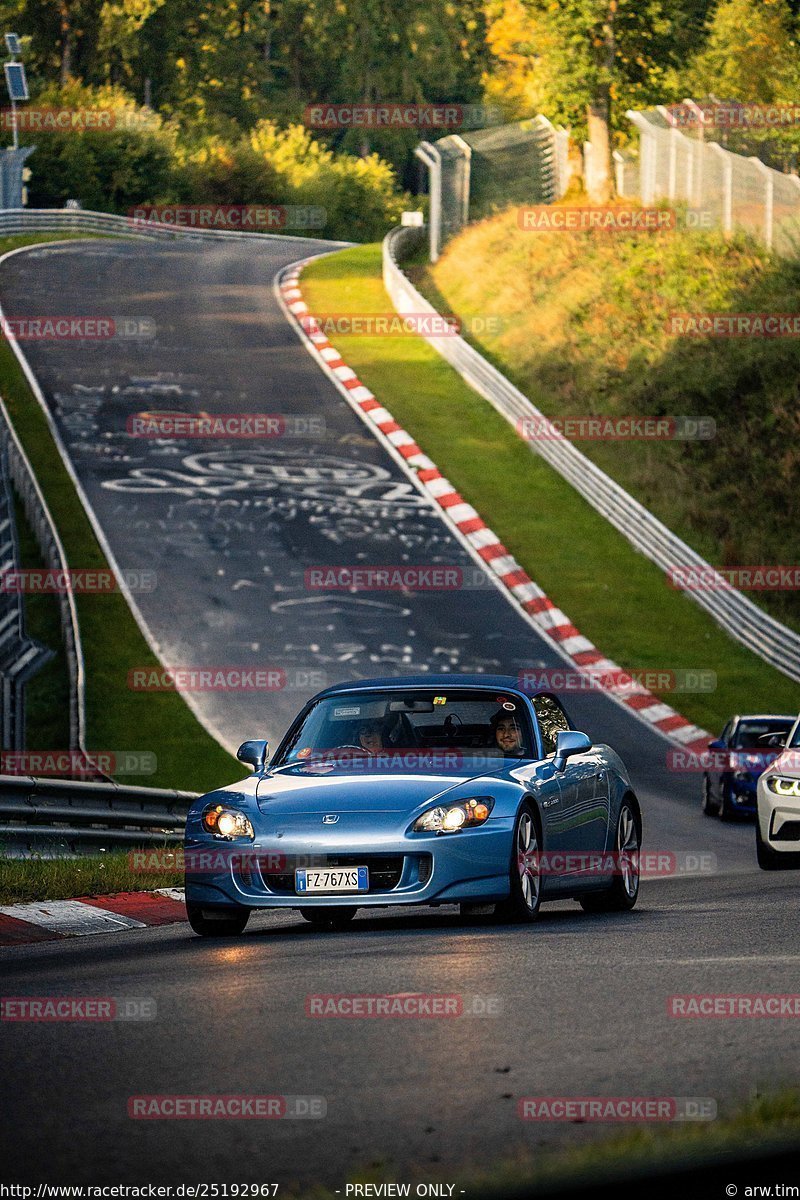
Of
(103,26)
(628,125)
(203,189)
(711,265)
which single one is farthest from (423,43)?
(711,265)

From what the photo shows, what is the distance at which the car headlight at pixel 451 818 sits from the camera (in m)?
10.5

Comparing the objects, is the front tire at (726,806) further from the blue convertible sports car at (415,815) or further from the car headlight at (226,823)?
the car headlight at (226,823)

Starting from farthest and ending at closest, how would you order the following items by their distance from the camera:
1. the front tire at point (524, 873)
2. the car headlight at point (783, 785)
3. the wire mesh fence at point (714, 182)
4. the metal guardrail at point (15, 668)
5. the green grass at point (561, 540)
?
the wire mesh fence at point (714, 182) → the green grass at point (561, 540) → the metal guardrail at point (15, 668) → the car headlight at point (783, 785) → the front tire at point (524, 873)

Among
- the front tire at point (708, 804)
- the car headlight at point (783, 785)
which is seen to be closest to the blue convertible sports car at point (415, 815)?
the car headlight at point (783, 785)

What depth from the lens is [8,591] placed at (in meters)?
21.7

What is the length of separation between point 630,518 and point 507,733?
2163cm

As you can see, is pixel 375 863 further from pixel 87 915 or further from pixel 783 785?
pixel 783 785

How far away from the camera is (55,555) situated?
26766 mm

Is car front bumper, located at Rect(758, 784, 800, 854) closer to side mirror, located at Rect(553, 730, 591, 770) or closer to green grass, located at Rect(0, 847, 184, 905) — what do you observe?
side mirror, located at Rect(553, 730, 591, 770)

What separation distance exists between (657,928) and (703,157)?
3624 cm

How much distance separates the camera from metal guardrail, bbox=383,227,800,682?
2862cm

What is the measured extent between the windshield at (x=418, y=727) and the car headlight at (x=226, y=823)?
2.92 feet

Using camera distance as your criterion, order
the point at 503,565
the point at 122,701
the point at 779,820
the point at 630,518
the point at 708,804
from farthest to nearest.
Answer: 1. the point at 630,518
2. the point at 503,565
3. the point at 122,701
4. the point at 708,804
5. the point at 779,820

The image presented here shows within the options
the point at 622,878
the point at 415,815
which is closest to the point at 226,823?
the point at 415,815
